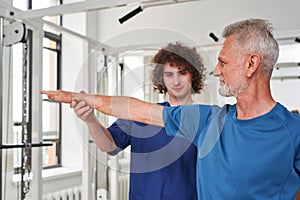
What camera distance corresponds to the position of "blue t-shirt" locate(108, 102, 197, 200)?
1275 mm

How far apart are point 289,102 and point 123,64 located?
101cm

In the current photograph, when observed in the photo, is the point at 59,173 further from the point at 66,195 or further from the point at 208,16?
the point at 208,16

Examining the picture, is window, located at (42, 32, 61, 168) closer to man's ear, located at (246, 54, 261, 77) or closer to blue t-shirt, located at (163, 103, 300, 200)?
blue t-shirt, located at (163, 103, 300, 200)

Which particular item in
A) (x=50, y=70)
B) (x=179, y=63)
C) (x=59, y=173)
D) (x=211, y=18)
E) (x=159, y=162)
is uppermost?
(x=211, y=18)

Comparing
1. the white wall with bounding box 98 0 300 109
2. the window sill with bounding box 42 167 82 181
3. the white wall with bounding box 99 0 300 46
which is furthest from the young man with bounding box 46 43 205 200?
the window sill with bounding box 42 167 82 181

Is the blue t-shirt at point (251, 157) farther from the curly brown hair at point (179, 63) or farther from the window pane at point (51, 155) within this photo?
the window pane at point (51, 155)

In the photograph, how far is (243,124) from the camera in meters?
0.98

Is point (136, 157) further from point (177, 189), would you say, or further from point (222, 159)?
point (222, 159)

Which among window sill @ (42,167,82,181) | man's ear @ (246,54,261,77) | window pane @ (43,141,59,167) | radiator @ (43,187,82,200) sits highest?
man's ear @ (246,54,261,77)

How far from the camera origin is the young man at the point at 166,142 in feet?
4.09

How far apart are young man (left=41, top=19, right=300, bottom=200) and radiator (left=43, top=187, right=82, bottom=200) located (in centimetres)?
161

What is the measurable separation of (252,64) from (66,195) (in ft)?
6.42

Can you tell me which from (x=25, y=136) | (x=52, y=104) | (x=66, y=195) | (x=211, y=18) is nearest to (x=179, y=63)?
(x=25, y=136)

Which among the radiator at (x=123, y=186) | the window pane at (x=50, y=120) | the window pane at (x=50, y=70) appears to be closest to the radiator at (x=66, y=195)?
the radiator at (x=123, y=186)
